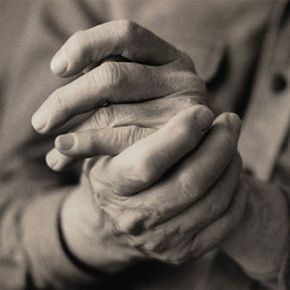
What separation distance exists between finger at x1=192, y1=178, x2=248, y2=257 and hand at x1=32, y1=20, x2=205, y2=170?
→ 0.11 m

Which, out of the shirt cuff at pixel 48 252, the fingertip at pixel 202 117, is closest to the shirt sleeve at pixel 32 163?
the shirt cuff at pixel 48 252

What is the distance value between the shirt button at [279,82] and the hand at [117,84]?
0.62ft

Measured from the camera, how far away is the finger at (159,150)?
0.54 meters

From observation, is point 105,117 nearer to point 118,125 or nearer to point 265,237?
point 118,125

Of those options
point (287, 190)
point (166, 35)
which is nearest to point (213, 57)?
point (166, 35)

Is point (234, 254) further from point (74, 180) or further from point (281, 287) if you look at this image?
point (74, 180)

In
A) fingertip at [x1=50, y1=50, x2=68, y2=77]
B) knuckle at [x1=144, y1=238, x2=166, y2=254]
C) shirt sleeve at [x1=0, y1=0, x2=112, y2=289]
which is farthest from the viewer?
shirt sleeve at [x1=0, y1=0, x2=112, y2=289]

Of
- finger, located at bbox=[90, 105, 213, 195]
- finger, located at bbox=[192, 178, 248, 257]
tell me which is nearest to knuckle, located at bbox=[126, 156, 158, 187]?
finger, located at bbox=[90, 105, 213, 195]

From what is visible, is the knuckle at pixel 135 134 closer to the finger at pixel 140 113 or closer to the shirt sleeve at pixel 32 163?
the finger at pixel 140 113

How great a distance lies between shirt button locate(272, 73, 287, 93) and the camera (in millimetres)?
752

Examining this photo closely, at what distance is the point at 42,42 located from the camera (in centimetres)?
73

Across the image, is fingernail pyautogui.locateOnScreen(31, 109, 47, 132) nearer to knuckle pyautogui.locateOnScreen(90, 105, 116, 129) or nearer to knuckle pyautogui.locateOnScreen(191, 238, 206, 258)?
knuckle pyautogui.locateOnScreen(90, 105, 116, 129)

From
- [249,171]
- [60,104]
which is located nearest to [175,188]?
[60,104]

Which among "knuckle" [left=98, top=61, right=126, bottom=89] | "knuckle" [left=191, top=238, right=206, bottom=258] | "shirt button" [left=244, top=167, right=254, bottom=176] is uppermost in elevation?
"knuckle" [left=98, top=61, right=126, bottom=89]
